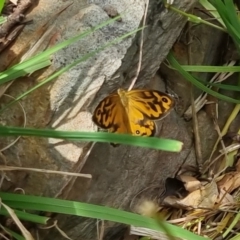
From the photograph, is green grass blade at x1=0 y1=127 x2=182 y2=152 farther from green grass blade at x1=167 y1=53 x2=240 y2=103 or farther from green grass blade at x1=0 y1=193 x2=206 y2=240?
green grass blade at x1=167 y1=53 x2=240 y2=103

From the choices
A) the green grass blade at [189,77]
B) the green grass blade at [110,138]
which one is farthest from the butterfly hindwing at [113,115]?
the green grass blade at [189,77]

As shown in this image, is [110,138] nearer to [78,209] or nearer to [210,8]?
[78,209]

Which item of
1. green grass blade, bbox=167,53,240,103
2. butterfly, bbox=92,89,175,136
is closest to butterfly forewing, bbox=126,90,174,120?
butterfly, bbox=92,89,175,136

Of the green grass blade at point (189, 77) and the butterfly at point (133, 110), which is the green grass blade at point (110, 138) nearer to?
the butterfly at point (133, 110)

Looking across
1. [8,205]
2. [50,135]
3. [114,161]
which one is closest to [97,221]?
[114,161]

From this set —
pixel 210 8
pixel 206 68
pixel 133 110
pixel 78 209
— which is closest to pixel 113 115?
pixel 133 110

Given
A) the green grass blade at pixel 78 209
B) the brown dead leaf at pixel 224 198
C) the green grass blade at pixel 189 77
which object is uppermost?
the green grass blade at pixel 189 77

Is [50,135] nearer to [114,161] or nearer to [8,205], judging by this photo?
[8,205]
